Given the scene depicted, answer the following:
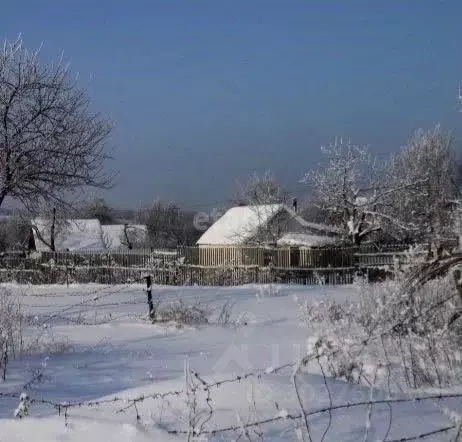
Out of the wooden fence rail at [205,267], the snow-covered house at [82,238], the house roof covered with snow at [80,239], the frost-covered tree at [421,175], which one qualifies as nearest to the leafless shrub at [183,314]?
the wooden fence rail at [205,267]

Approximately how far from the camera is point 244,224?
139ft

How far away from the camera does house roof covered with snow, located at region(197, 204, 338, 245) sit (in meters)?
41.5

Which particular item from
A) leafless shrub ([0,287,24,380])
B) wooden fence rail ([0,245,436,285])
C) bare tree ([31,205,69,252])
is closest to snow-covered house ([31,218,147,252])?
bare tree ([31,205,69,252])

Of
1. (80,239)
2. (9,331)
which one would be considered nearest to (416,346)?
(9,331)

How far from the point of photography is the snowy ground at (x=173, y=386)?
4.23m

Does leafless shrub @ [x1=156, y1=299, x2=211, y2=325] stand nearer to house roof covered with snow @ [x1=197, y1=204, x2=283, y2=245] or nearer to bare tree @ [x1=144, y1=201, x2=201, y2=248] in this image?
house roof covered with snow @ [x1=197, y1=204, x2=283, y2=245]

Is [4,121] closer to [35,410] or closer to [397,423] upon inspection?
[35,410]

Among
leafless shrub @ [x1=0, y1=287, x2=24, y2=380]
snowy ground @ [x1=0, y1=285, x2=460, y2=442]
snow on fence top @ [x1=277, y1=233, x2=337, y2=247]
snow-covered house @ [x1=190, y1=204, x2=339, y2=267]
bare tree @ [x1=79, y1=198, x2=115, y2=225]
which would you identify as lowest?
snowy ground @ [x1=0, y1=285, x2=460, y2=442]

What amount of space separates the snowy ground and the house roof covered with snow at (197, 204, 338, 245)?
27627mm

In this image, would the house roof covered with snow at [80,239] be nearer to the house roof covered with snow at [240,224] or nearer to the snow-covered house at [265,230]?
the house roof covered with snow at [240,224]

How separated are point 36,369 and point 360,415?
420 cm

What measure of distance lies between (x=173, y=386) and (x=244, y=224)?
122 ft

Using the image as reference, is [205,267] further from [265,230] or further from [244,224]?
[244,224]

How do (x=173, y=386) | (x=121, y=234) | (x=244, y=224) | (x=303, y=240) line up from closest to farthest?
(x=173, y=386) → (x=303, y=240) → (x=244, y=224) → (x=121, y=234)
